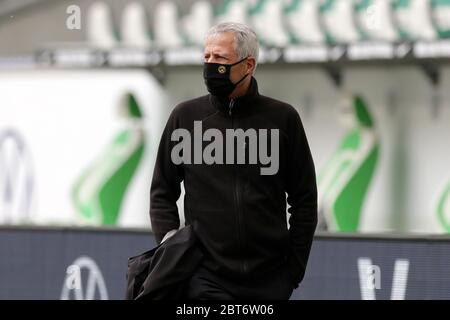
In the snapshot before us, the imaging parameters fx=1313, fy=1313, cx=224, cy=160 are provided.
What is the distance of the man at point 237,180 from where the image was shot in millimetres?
4125

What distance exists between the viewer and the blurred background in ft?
25.8

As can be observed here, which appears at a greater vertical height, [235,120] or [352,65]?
[352,65]

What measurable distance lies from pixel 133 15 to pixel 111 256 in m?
3.83

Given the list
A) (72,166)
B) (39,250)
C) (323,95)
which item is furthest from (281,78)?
(39,250)

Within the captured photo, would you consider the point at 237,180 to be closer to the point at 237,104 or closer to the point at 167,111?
the point at 237,104

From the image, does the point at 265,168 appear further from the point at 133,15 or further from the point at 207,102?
the point at 133,15

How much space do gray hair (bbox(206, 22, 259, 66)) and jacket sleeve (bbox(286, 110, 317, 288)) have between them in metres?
0.25

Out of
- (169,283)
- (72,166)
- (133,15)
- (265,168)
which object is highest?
(133,15)

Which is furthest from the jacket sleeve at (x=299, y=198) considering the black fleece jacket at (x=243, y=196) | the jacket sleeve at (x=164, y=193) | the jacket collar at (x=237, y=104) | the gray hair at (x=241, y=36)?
the jacket sleeve at (x=164, y=193)

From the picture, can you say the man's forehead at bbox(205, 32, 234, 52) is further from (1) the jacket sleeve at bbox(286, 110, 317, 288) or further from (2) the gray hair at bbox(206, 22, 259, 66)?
(1) the jacket sleeve at bbox(286, 110, 317, 288)

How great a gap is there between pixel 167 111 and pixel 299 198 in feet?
24.5

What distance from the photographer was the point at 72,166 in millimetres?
12188

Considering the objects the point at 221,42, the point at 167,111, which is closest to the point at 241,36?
the point at 221,42

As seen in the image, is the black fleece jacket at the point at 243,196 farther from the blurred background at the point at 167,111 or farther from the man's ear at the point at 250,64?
the blurred background at the point at 167,111
